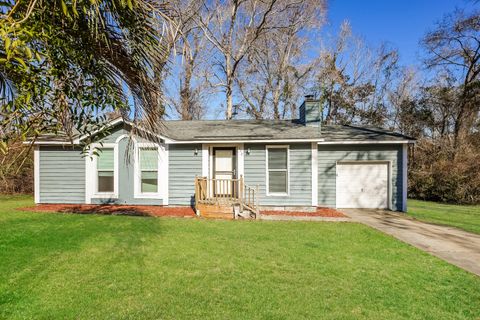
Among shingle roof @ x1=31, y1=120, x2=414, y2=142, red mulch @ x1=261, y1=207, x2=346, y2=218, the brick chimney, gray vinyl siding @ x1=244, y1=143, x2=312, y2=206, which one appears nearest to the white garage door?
shingle roof @ x1=31, y1=120, x2=414, y2=142

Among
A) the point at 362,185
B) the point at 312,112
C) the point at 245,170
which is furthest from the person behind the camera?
the point at 312,112

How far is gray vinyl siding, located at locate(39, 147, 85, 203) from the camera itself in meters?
10.4

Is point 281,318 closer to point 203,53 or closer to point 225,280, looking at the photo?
point 225,280

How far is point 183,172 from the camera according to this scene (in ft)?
33.4

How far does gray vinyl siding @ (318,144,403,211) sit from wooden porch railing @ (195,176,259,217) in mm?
3007

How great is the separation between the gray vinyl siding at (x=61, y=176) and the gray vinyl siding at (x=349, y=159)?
30.7 ft

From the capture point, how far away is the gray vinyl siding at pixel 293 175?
391 inches

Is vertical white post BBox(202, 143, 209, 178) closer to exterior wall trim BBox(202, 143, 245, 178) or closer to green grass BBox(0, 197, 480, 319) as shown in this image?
exterior wall trim BBox(202, 143, 245, 178)

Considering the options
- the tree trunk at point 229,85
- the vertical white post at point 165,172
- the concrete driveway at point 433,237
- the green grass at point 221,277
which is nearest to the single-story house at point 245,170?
the vertical white post at point 165,172

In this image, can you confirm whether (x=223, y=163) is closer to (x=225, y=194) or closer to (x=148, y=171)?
(x=225, y=194)

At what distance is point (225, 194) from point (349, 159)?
511 centimetres

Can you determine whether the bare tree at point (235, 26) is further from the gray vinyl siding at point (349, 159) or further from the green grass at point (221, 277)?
the green grass at point (221, 277)

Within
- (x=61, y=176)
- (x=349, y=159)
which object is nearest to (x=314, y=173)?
(x=349, y=159)

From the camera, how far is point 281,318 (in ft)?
9.56
